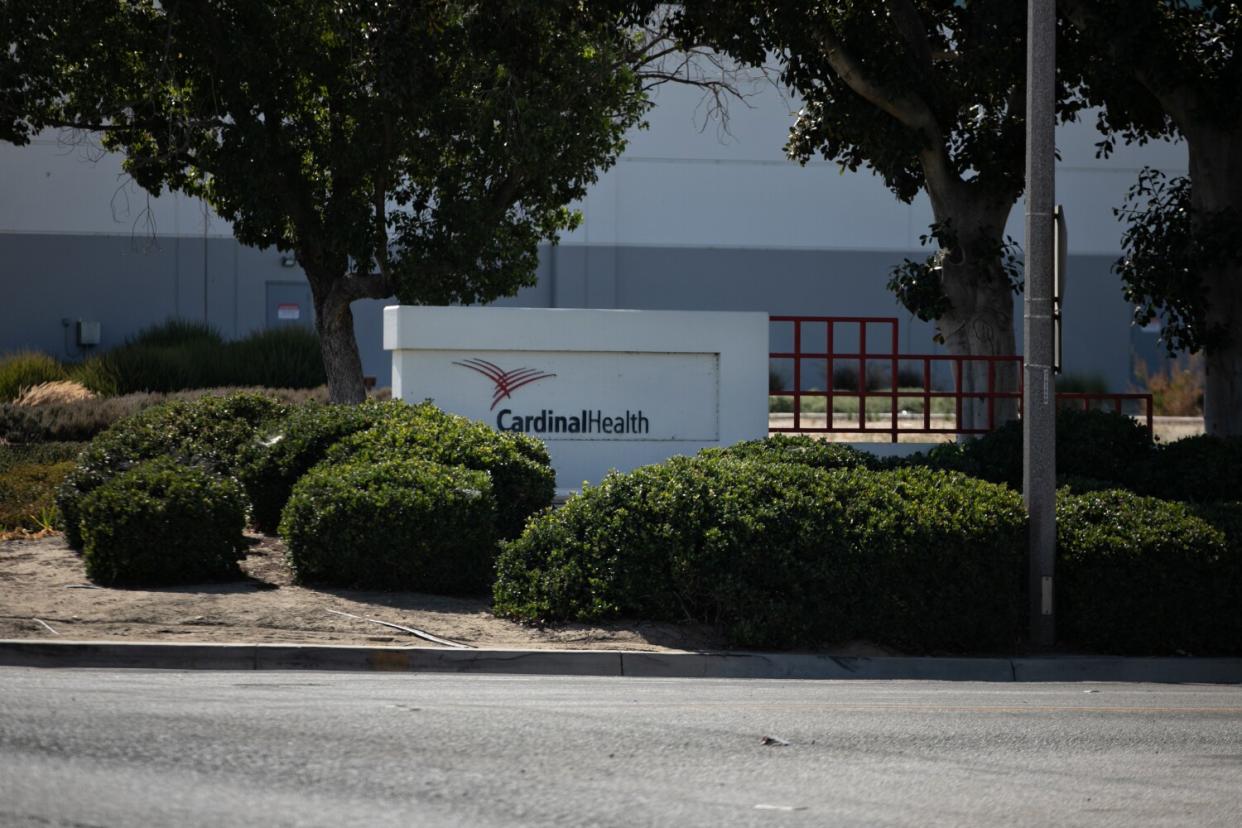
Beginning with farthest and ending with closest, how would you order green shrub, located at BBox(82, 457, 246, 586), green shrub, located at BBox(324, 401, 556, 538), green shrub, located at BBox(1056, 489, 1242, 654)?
green shrub, located at BBox(324, 401, 556, 538), green shrub, located at BBox(82, 457, 246, 586), green shrub, located at BBox(1056, 489, 1242, 654)

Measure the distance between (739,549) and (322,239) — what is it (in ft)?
38.6

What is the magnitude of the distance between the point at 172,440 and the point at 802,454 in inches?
236

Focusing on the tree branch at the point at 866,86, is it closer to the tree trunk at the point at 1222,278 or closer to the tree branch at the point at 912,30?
the tree branch at the point at 912,30

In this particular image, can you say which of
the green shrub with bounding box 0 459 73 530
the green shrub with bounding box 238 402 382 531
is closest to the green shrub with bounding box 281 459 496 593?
the green shrub with bounding box 238 402 382 531

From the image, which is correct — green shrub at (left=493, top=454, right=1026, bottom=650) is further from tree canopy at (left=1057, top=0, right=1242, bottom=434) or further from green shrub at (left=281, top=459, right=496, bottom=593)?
tree canopy at (left=1057, top=0, right=1242, bottom=434)

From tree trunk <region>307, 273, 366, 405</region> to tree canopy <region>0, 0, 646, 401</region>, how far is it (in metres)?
0.03

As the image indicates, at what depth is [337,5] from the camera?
61.8 feet

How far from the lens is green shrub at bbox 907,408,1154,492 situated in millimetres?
14523

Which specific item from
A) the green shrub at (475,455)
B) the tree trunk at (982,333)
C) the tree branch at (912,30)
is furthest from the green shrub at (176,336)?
the green shrub at (475,455)

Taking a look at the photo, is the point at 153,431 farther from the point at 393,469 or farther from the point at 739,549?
the point at 739,549

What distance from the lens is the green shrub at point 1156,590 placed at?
1123 centimetres

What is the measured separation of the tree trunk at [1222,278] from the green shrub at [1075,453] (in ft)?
11.7

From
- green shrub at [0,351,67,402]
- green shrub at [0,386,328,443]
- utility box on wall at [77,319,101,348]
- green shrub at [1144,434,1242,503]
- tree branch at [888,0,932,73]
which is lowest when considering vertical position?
green shrub at [1144,434,1242,503]

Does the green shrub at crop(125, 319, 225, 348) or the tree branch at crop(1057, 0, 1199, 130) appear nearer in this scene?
the tree branch at crop(1057, 0, 1199, 130)
